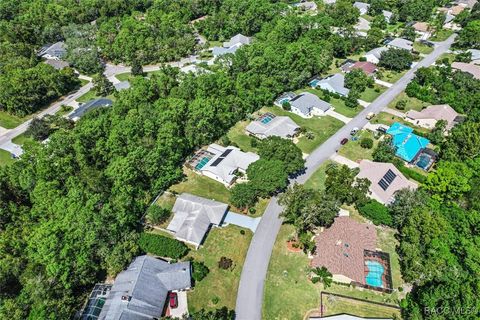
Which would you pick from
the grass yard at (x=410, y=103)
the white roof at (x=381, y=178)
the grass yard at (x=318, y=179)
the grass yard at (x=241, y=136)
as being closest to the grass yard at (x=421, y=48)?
the grass yard at (x=410, y=103)

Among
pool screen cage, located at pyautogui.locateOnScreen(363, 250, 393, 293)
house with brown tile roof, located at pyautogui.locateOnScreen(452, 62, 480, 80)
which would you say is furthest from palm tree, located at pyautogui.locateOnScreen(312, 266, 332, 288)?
house with brown tile roof, located at pyautogui.locateOnScreen(452, 62, 480, 80)

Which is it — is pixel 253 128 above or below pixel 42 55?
below

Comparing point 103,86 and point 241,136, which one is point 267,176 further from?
point 103,86

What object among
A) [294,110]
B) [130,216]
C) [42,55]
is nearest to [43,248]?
[130,216]

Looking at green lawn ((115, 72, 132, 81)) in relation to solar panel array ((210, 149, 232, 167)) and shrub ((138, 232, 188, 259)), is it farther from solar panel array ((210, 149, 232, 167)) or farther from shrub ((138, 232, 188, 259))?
shrub ((138, 232, 188, 259))

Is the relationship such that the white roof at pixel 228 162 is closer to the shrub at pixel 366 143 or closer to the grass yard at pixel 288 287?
the grass yard at pixel 288 287

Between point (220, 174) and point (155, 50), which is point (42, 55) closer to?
point (155, 50)
